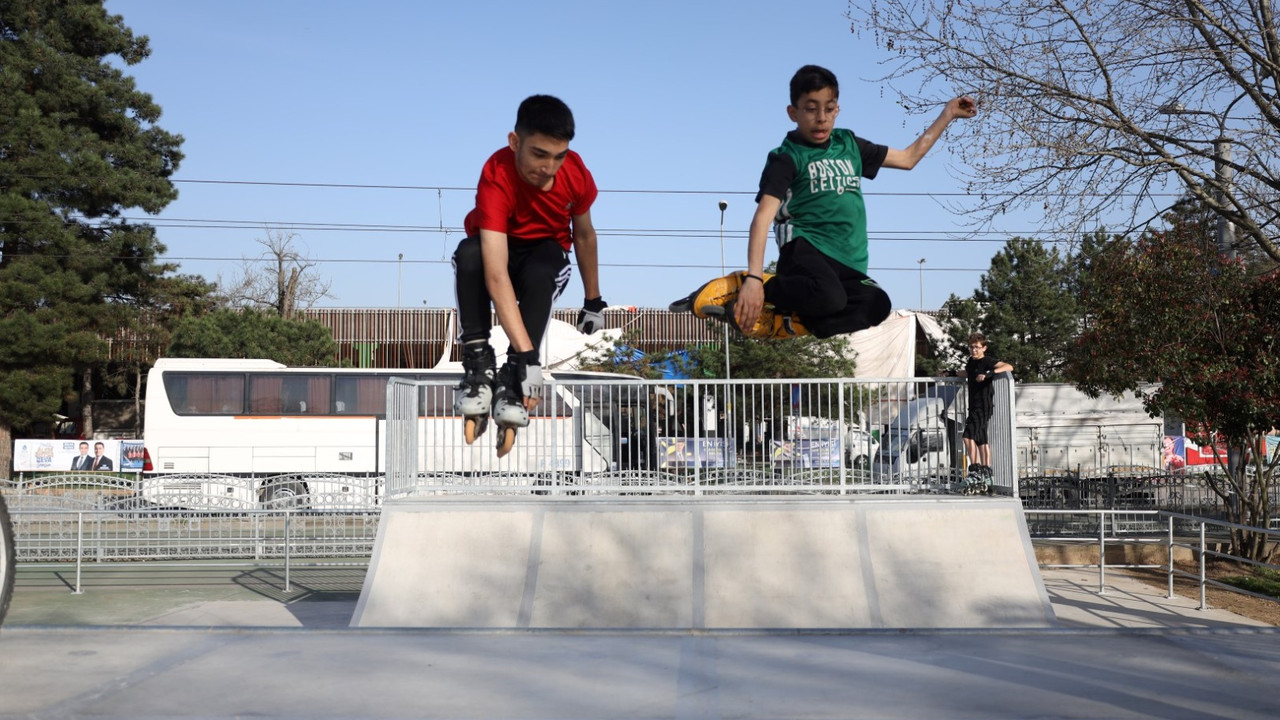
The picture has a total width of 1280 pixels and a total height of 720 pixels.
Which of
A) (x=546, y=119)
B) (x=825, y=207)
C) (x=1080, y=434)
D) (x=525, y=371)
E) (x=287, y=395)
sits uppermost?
(x=546, y=119)

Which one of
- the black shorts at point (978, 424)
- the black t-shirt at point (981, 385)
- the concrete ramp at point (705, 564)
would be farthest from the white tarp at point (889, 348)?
the concrete ramp at point (705, 564)

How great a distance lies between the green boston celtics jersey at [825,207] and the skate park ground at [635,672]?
90.3 inches

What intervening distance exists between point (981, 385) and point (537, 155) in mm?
7660

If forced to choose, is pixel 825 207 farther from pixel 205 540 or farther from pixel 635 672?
pixel 205 540

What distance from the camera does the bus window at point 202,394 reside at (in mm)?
27625

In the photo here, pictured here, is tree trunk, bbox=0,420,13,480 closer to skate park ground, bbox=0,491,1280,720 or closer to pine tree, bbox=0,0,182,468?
pine tree, bbox=0,0,182,468

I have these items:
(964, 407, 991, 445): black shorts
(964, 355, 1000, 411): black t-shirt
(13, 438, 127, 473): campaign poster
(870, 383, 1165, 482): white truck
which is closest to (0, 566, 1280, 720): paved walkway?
(964, 407, 991, 445): black shorts

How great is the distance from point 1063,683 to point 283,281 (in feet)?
182

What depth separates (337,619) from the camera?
11.6 meters

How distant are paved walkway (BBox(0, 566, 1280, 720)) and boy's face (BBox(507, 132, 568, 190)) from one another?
8.18ft

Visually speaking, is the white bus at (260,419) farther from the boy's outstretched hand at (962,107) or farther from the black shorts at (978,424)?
the boy's outstretched hand at (962,107)

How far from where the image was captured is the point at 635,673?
5.81 m

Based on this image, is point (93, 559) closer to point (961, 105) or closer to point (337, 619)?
point (337, 619)

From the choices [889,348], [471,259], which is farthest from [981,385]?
[889,348]
